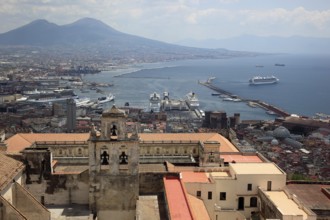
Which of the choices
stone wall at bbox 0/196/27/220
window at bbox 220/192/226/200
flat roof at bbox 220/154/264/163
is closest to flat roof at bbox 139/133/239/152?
flat roof at bbox 220/154/264/163

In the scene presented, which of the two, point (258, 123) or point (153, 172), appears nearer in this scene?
point (153, 172)

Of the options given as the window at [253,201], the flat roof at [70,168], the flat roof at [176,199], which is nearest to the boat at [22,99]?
the flat roof at [70,168]

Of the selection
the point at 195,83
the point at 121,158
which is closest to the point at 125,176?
the point at 121,158

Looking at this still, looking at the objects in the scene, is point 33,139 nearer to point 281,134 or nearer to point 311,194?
point 311,194

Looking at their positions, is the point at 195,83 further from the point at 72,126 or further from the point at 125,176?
the point at 125,176

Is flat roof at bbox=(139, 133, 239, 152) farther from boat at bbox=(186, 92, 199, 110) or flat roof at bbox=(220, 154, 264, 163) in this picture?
boat at bbox=(186, 92, 199, 110)

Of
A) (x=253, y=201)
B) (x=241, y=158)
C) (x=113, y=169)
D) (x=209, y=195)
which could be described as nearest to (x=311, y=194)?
(x=253, y=201)
